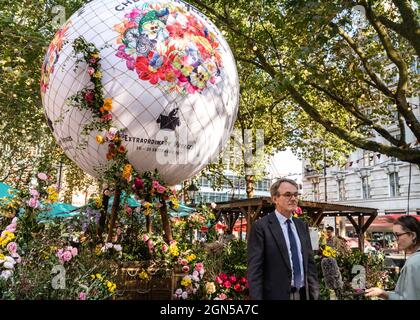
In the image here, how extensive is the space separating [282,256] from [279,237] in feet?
0.53

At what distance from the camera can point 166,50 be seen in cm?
414

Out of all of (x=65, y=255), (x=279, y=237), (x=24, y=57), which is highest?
(x=24, y=57)

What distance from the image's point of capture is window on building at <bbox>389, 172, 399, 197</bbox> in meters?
37.2

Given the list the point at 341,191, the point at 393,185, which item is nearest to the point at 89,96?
the point at 393,185

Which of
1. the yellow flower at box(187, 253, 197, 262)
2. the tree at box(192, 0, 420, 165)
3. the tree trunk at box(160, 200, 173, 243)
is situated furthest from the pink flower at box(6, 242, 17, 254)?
the tree at box(192, 0, 420, 165)

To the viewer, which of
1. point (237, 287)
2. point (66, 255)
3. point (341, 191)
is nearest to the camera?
point (66, 255)

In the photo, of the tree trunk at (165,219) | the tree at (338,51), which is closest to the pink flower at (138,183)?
the tree trunk at (165,219)

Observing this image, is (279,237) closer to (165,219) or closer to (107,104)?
(165,219)

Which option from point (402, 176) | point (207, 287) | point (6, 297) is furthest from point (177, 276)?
point (402, 176)

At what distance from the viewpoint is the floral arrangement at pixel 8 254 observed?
296 cm
